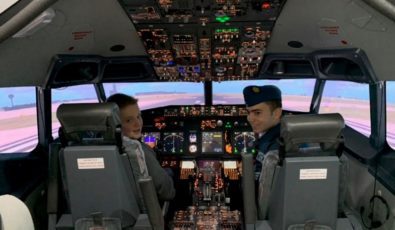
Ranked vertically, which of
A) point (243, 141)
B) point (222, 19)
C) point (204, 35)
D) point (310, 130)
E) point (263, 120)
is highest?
point (222, 19)

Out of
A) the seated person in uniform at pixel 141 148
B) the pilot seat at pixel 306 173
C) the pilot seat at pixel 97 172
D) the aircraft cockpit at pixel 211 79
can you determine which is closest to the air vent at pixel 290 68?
the aircraft cockpit at pixel 211 79

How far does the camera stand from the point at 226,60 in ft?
13.3

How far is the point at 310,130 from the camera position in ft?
6.33

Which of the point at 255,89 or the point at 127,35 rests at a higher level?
the point at 127,35

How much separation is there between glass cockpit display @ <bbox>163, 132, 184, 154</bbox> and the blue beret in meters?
1.78

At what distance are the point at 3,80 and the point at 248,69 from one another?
250 cm

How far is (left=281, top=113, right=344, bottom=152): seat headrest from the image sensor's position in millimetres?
1920

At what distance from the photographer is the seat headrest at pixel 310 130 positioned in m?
1.92

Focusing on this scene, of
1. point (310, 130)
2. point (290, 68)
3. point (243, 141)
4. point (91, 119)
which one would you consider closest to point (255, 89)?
point (310, 130)

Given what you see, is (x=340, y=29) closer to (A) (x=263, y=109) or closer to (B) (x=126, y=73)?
(A) (x=263, y=109)

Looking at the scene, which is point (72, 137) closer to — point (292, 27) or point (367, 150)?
point (292, 27)

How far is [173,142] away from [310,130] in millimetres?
2656

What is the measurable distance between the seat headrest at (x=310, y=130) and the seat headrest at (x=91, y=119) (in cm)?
90

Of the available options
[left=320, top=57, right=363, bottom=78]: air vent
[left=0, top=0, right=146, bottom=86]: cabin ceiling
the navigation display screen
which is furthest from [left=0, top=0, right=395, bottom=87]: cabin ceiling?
the navigation display screen
